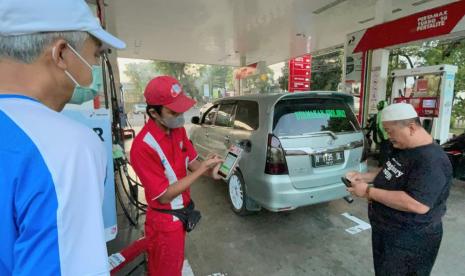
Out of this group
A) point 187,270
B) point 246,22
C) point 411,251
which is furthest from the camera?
point 246,22

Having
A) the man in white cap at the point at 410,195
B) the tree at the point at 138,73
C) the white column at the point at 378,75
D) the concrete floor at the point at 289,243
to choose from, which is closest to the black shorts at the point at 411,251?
the man in white cap at the point at 410,195

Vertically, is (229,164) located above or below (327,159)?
above

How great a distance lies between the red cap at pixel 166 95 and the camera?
68.0 inches

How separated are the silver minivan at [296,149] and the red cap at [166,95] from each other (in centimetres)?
159

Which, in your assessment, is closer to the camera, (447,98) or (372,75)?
(447,98)

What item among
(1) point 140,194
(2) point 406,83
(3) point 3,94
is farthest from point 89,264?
(2) point 406,83

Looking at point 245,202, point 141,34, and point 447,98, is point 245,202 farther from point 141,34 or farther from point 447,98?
point 141,34

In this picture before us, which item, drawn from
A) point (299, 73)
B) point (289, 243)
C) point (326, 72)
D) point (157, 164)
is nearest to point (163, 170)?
point (157, 164)

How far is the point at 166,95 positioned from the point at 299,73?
13.7m

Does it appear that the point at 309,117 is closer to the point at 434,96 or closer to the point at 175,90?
the point at 175,90

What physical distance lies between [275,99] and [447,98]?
187 inches

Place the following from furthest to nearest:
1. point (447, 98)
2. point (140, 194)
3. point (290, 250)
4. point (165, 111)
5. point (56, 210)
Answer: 1. point (447, 98)
2. point (140, 194)
3. point (290, 250)
4. point (165, 111)
5. point (56, 210)

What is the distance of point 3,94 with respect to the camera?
0.64 meters

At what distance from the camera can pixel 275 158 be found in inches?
123
